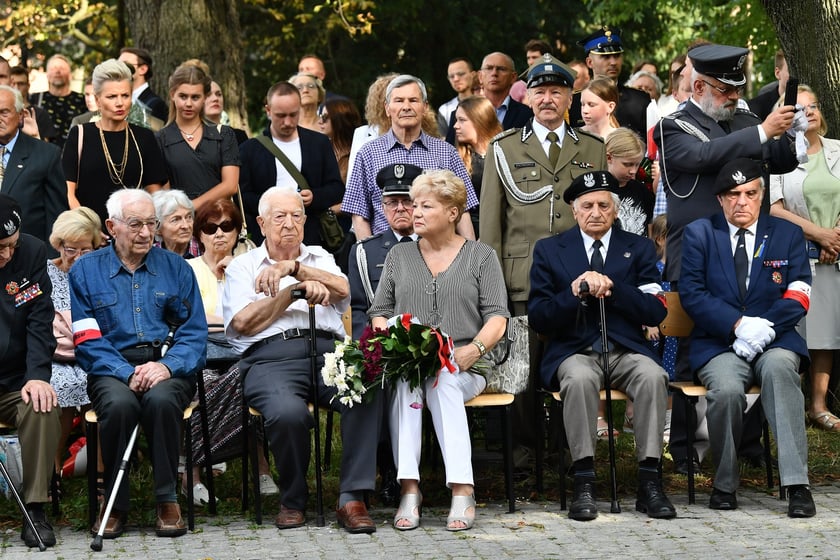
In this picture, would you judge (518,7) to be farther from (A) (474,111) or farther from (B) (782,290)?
(B) (782,290)

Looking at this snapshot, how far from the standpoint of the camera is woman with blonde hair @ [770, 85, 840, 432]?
935cm

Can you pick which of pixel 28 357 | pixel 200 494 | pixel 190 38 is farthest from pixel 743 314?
pixel 190 38

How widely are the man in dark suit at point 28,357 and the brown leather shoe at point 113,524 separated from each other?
0.25 metres

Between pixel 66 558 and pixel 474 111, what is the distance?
450cm

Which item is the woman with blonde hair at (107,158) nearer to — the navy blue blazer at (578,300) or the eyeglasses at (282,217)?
the eyeglasses at (282,217)

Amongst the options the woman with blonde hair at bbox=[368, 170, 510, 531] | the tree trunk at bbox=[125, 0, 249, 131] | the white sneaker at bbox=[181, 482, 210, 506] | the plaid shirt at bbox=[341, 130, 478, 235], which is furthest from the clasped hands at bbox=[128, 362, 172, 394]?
the tree trunk at bbox=[125, 0, 249, 131]

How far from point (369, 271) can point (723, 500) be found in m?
2.39

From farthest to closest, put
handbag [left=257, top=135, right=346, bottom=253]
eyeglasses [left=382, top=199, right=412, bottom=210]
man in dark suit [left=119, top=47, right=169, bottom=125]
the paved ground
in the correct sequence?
man in dark suit [left=119, top=47, right=169, bottom=125] → handbag [left=257, top=135, right=346, bottom=253] → eyeglasses [left=382, top=199, right=412, bottom=210] → the paved ground

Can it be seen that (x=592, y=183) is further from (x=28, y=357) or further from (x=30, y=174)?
(x=30, y=174)

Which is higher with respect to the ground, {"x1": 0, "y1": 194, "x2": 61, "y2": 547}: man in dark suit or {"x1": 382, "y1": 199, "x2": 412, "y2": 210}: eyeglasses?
{"x1": 382, "y1": 199, "x2": 412, "y2": 210}: eyeglasses

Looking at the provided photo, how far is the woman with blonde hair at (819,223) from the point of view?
935cm

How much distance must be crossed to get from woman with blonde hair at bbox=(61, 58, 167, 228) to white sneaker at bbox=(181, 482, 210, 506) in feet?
7.90

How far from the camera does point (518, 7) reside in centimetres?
2233

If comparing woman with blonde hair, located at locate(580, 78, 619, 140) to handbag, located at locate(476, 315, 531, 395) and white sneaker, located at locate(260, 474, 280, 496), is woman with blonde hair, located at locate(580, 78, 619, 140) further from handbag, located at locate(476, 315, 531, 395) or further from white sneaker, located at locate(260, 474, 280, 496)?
white sneaker, located at locate(260, 474, 280, 496)
